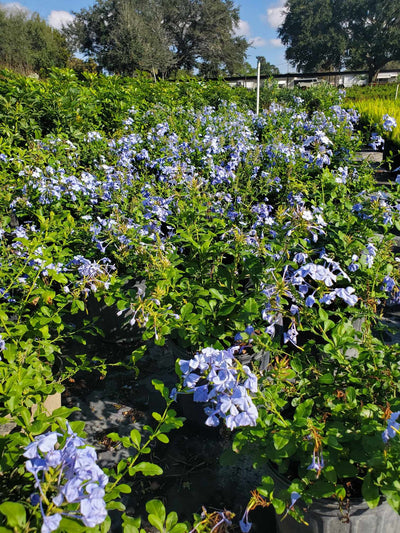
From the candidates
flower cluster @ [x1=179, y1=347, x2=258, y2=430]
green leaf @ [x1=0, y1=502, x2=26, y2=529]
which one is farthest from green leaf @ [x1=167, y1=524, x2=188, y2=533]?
green leaf @ [x1=0, y1=502, x2=26, y2=529]

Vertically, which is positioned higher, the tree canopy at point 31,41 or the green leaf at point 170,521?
the tree canopy at point 31,41

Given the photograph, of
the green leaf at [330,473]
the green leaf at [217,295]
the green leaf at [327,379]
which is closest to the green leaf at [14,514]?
the green leaf at [330,473]

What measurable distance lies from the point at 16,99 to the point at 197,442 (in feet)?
14.8

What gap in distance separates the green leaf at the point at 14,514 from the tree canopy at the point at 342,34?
4858 centimetres

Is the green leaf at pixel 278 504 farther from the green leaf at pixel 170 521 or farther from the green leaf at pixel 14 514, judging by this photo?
the green leaf at pixel 14 514

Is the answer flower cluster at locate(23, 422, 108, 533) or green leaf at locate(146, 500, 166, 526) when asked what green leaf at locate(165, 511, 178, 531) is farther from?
flower cluster at locate(23, 422, 108, 533)

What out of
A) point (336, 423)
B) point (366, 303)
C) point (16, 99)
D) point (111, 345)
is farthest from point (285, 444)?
point (16, 99)

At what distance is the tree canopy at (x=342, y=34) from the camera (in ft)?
131

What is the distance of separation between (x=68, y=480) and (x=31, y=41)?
33.4m

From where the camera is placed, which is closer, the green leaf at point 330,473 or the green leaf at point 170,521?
the green leaf at point 170,521

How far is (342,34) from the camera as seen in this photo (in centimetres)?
4350

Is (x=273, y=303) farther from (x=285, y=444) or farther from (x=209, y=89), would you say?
(x=209, y=89)

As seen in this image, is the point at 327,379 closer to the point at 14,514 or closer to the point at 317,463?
the point at 317,463

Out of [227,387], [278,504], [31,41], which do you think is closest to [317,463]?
[278,504]
